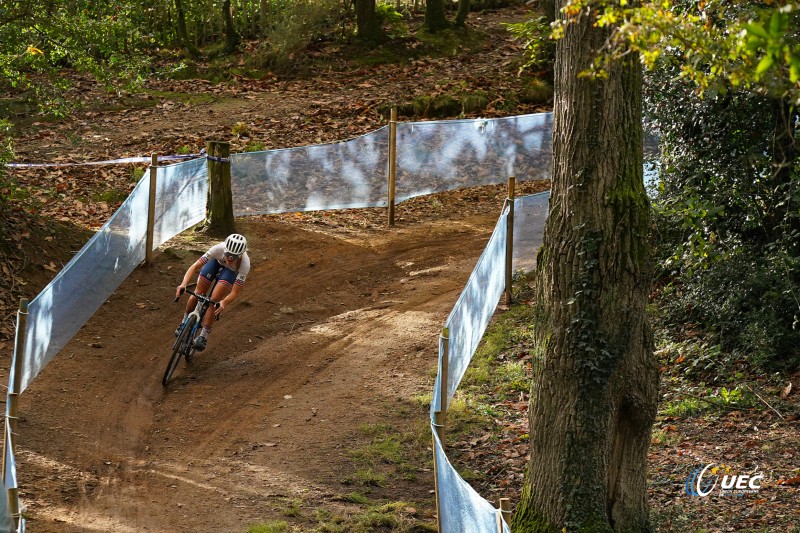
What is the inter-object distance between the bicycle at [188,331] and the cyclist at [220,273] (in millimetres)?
77

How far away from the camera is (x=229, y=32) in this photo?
24.0 meters

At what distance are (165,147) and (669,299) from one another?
10.0 metres

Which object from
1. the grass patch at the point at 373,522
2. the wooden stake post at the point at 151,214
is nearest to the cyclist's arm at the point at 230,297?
the wooden stake post at the point at 151,214

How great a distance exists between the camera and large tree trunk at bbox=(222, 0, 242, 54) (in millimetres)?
23766

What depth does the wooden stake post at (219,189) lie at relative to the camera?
13.7m

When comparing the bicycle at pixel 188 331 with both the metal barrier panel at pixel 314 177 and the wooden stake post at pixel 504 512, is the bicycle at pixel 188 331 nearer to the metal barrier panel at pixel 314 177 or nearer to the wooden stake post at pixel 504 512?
the metal barrier panel at pixel 314 177

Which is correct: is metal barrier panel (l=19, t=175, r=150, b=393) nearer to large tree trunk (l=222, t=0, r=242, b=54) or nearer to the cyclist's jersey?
the cyclist's jersey

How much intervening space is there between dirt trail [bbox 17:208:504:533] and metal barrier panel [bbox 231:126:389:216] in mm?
511

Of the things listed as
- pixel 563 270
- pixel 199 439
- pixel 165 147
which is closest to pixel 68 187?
pixel 165 147

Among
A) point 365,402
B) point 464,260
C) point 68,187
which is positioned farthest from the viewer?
point 68,187

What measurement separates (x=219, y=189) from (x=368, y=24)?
1140 centimetres

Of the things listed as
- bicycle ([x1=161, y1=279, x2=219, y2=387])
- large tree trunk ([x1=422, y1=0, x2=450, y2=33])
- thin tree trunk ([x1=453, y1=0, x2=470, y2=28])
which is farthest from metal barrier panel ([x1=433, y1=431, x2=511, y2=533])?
thin tree trunk ([x1=453, y1=0, x2=470, y2=28])

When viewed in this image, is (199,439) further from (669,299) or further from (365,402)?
(669,299)

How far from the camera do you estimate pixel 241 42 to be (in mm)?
24375
